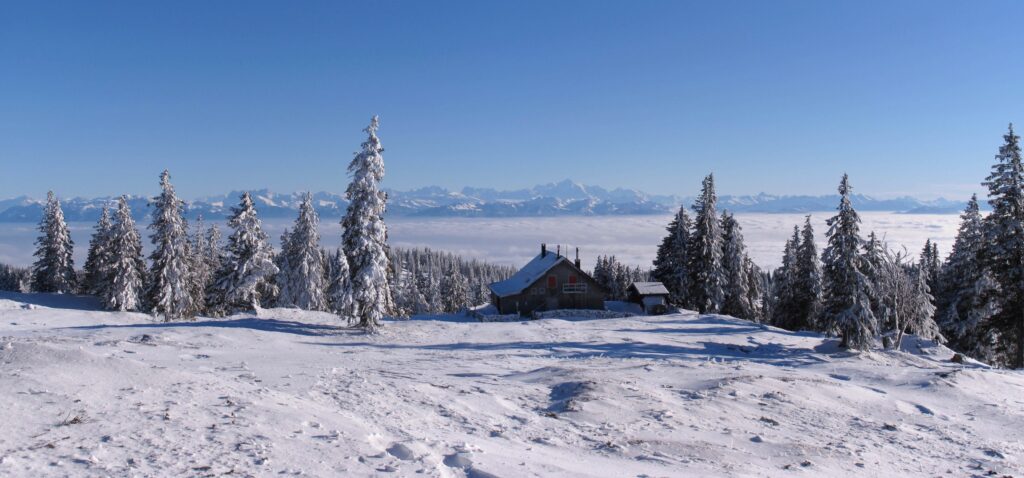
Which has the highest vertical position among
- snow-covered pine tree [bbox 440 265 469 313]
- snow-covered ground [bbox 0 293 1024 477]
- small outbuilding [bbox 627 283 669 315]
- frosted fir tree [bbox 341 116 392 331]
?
frosted fir tree [bbox 341 116 392 331]

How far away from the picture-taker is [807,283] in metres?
50.9

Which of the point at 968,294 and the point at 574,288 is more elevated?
the point at 968,294

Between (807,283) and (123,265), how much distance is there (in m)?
60.0

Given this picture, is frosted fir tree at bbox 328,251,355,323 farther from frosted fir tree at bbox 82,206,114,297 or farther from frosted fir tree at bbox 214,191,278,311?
frosted fir tree at bbox 82,206,114,297

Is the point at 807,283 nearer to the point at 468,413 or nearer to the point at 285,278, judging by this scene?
the point at 468,413

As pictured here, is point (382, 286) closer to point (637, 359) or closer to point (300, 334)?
point (300, 334)

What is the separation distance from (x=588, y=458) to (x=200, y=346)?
19262 mm

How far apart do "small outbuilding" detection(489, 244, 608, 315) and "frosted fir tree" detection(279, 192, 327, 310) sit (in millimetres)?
16416

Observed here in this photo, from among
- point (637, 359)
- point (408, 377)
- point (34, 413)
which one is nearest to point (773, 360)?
point (637, 359)

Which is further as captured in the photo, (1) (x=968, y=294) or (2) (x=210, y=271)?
(2) (x=210, y=271)

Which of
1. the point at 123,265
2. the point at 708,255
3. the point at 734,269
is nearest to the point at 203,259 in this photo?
the point at 123,265

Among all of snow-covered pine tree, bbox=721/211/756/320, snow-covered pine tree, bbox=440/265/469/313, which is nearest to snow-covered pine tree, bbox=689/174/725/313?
snow-covered pine tree, bbox=721/211/756/320

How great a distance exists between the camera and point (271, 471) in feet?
28.3

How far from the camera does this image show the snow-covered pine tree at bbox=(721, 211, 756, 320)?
5456 centimetres
